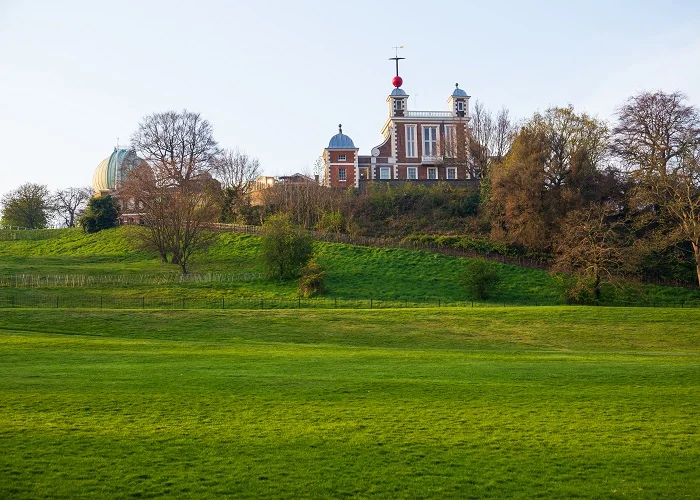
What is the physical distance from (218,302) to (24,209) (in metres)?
66.4

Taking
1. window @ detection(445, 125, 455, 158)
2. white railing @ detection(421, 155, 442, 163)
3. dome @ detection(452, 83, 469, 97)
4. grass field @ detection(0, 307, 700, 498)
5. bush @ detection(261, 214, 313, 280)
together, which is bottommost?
grass field @ detection(0, 307, 700, 498)

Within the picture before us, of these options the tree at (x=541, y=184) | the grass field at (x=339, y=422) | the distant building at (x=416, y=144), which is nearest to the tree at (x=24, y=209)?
the distant building at (x=416, y=144)

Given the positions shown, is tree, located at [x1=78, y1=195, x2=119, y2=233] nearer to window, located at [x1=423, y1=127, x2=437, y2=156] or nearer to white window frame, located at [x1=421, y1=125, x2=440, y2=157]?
white window frame, located at [x1=421, y1=125, x2=440, y2=157]

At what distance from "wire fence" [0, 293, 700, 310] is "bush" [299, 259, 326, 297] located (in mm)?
1288

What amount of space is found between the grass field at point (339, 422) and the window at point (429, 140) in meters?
66.2

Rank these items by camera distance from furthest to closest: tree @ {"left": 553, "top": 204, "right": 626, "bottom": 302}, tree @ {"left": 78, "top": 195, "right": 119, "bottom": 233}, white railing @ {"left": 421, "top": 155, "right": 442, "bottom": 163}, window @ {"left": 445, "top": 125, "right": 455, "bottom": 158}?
1. white railing @ {"left": 421, "top": 155, "right": 442, "bottom": 163}
2. window @ {"left": 445, "top": 125, "right": 455, "bottom": 158}
3. tree @ {"left": 78, "top": 195, "right": 119, "bottom": 233}
4. tree @ {"left": 553, "top": 204, "right": 626, "bottom": 302}

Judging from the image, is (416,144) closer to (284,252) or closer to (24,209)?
(284,252)

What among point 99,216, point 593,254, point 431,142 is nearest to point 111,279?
point 99,216

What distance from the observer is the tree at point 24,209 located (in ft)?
337

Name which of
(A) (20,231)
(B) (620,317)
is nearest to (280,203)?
(A) (20,231)

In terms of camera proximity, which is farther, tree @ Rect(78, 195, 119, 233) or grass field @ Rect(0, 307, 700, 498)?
tree @ Rect(78, 195, 119, 233)

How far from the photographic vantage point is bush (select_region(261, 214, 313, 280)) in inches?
2304

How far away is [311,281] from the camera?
53500 mm

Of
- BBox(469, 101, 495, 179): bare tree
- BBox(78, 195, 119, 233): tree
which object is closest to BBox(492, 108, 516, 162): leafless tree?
BBox(469, 101, 495, 179): bare tree
